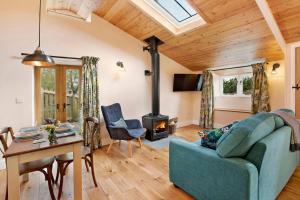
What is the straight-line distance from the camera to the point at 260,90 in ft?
13.3

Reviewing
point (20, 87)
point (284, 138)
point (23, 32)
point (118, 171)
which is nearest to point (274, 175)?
point (284, 138)

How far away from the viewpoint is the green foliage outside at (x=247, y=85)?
4.67 m

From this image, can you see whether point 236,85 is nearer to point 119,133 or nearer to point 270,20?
point 270,20

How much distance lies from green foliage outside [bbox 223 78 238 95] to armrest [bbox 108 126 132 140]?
363cm

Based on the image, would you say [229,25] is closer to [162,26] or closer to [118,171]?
[162,26]

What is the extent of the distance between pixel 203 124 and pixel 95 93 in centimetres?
355

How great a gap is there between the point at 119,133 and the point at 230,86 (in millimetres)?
3821

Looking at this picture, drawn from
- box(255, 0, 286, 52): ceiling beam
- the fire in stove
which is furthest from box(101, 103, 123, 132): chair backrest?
box(255, 0, 286, 52): ceiling beam

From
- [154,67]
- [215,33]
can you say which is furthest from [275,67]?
[154,67]

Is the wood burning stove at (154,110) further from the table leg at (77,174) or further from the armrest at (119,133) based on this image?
the table leg at (77,174)

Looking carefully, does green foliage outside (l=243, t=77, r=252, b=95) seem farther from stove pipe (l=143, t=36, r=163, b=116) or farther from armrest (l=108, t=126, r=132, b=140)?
armrest (l=108, t=126, r=132, b=140)

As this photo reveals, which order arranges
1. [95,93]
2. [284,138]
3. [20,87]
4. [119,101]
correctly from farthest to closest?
1. [119,101]
2. [95,93]
3. [20,87]
4. [284,138]

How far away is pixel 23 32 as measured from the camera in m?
3.04

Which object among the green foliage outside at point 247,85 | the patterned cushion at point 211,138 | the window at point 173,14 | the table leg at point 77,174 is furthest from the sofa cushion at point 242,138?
the green foliage outside at point 247,85
